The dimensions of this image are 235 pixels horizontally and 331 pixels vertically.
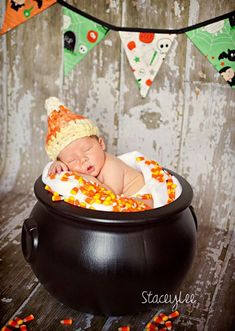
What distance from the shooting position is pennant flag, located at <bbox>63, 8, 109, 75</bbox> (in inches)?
82.2

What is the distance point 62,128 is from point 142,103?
0.57 metres

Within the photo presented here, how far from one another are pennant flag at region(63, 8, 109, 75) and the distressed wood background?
0.03m

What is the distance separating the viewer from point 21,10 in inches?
85.5

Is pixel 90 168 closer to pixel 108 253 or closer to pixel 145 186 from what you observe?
pixel 145 186

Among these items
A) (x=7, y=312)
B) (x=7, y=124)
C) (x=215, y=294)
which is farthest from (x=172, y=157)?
(x=7, y=312)

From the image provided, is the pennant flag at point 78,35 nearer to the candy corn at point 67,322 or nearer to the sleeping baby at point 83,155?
the sleeping baby at point 83,155

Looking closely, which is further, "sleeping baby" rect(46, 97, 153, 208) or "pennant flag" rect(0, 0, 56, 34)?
"pennant flag" rect(0, 0, 56, 34)

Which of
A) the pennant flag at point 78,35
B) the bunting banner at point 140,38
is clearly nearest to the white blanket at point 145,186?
the bunting banner at point 140,38

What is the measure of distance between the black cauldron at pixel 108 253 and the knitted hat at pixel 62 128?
9.4 inches

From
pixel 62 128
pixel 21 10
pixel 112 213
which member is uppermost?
pixel 21 10

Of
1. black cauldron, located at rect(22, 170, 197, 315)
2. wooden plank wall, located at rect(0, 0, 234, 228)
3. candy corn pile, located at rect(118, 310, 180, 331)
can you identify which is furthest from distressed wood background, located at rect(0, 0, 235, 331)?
black cauldron, located at rect(22, 170, 197, 315)

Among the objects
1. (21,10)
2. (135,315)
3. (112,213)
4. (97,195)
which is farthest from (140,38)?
(135,315)

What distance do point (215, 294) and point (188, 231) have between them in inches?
13.1

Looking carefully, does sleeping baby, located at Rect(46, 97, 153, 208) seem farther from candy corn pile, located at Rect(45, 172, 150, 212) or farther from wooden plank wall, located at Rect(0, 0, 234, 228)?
wooden plank wall, located at Rect(0, 0, 234, 228)
